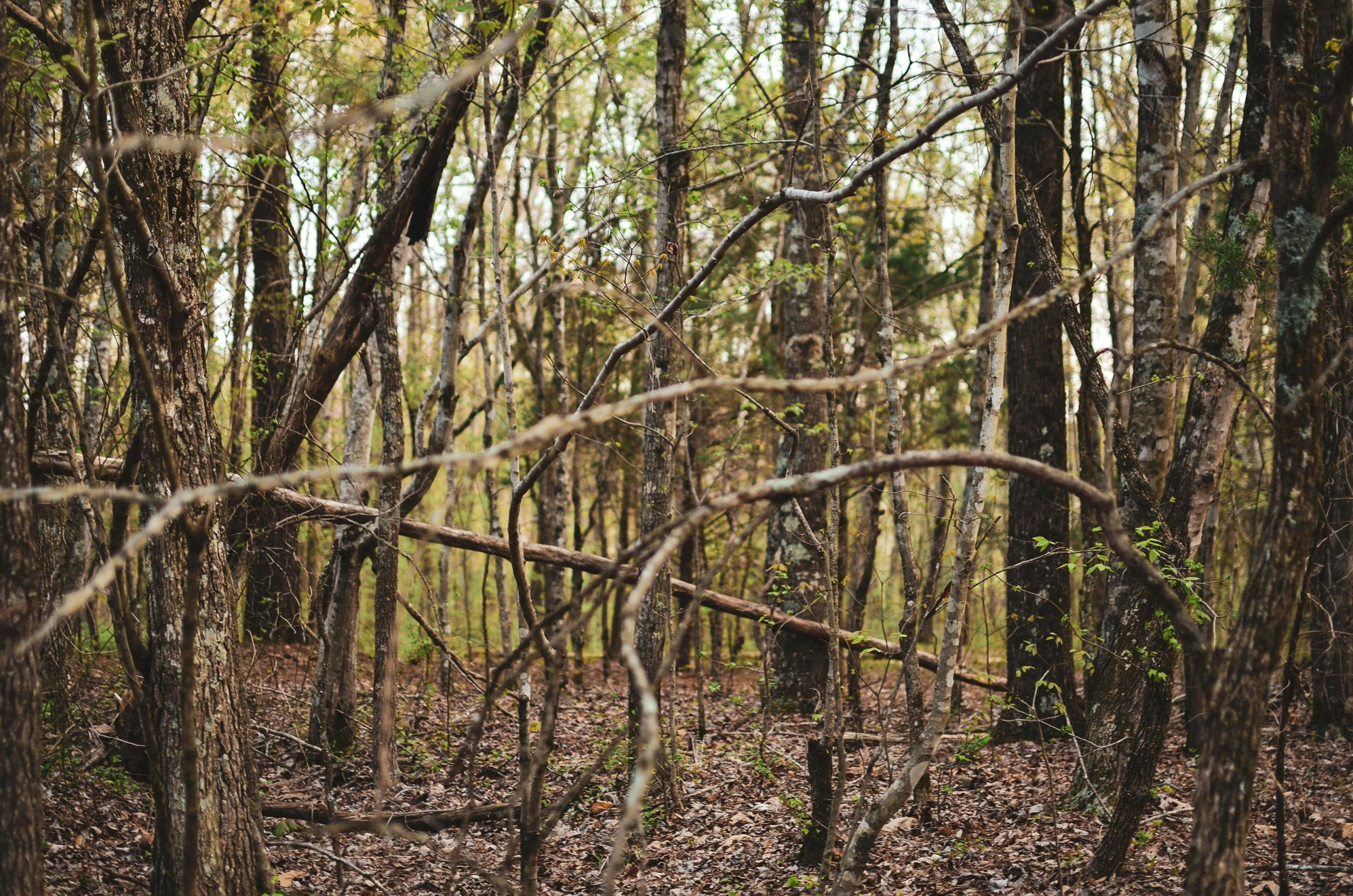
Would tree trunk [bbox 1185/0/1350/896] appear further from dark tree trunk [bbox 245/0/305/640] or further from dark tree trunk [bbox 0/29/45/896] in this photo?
dark tree trunk [bbox 245/0/305/640]

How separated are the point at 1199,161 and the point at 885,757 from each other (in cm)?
1146

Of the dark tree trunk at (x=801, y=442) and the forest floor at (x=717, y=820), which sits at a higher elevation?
the dark tree trunk at (x=801, y=442)

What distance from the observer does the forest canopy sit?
9.98 ft

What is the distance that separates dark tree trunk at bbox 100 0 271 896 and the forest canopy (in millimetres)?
23

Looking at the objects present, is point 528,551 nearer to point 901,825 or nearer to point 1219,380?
point 901,825

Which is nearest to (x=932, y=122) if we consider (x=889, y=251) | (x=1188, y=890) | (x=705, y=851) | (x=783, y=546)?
(x=1188, y=890)

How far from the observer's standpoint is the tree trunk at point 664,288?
6738mm

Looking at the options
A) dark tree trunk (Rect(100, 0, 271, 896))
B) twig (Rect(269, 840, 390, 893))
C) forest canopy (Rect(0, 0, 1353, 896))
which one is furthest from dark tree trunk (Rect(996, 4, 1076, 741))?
dark tree trunk (Rect(100, 0, 271, 896))

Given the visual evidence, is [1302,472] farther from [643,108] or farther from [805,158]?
[643,108]

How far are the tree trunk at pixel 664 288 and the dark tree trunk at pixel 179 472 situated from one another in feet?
9.05

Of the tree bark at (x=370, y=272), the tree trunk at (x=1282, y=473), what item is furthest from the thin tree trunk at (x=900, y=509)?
the tree bark at (x=370, y=272)

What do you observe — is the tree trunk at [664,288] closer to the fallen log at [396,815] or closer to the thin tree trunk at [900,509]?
the fallen log at [396,815]

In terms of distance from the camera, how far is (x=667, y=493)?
269 inches

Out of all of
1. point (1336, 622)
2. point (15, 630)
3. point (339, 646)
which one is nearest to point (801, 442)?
point (1336, 622)
